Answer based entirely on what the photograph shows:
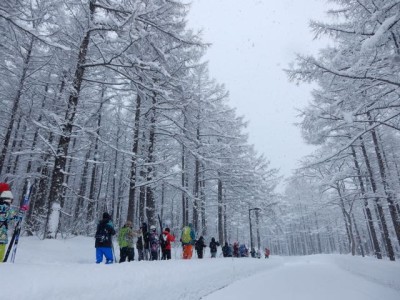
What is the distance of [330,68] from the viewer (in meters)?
7.79

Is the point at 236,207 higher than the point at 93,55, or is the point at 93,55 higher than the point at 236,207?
the point at 93,55

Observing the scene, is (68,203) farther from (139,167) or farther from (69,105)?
(69,105)

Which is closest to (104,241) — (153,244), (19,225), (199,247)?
(19,225)

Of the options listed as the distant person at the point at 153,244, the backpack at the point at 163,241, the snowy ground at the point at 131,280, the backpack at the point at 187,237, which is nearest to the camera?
the snowy ground at the point at 131,280

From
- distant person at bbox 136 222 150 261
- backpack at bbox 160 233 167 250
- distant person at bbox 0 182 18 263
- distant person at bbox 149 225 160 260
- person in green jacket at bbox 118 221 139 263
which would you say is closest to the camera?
distant person at bbox 0 182 18 263

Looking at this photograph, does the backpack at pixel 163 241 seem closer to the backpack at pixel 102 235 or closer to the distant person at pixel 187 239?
the distant person at pixel 187 239

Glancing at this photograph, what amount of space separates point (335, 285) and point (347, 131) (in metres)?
12.7

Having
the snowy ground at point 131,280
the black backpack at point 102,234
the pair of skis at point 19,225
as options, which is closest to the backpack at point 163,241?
the snowy ground at point 131,280

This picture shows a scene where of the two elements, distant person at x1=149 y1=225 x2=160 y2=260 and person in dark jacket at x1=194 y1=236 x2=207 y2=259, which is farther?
person in dark jacket at x1=194 y1=236 x2=207 y2=259

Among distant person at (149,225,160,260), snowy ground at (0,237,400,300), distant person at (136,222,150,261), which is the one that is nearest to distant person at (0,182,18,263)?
snowy ground at (0,237,400,300)

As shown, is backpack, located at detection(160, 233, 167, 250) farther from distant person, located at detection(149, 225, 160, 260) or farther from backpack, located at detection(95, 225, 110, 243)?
backpack, located at detection(95, 225, 110, 243)

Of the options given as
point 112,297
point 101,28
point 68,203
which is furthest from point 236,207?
point 112,297

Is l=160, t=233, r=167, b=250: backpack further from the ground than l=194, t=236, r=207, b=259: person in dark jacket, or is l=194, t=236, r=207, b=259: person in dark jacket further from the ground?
l=160, t=233, r=167, b=250: backpack

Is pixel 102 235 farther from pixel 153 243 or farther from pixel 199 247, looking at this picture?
pixel 199 247
